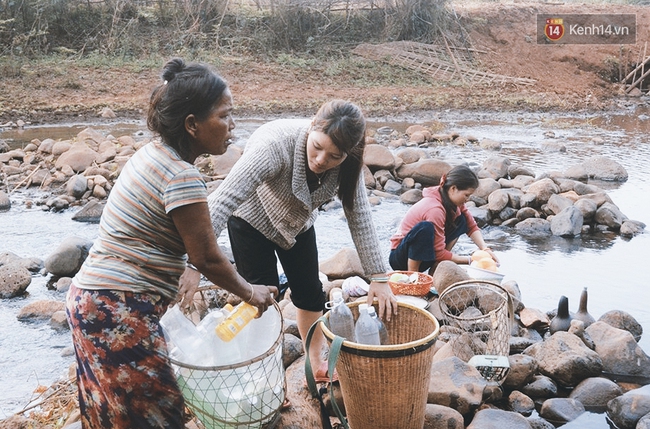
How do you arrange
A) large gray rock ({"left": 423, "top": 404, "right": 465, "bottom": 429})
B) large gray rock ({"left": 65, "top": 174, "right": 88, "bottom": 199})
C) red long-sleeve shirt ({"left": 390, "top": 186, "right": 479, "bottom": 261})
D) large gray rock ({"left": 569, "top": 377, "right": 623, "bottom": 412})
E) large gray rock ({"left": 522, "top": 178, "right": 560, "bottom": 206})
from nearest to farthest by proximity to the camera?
large gray rock ({"left": 423, "top": 404, "right": 465, "bottom": 429}), large gray rock ({"left": 569, "top": 377, "right": 623, "bottom": 412}), red long-sleeve shirt ({"left": 390, "top": 186, "right": 479, "bottom": 261}), large gray rock ({"left": 522, "top": 178, "right": 560, "bottom": 206}), large gray rock ({"left": 65, "top": 174, "right": 88, "bottom": 199})

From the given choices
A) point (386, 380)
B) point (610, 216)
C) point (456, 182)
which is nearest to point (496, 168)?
point (610, 216)

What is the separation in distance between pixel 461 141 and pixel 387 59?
7.99 meters

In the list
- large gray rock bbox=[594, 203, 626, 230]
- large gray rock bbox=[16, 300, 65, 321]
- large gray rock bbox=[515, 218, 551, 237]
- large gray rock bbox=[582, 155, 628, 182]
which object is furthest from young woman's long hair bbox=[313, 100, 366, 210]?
large gray rock bbox=[582, 155, 628, 182]

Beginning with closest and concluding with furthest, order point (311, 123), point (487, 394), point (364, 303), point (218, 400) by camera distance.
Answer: point (218, 400) → point (311, 123) → point (364, 303) → point (487, 394)

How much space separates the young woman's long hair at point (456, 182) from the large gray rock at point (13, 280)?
3.48 m

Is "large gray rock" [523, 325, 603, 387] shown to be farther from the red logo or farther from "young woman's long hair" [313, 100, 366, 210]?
the red logo

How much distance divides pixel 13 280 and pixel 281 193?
3.52 m

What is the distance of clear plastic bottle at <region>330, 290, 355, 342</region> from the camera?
2766 millimetres

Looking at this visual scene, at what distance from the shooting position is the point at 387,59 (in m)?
18.9

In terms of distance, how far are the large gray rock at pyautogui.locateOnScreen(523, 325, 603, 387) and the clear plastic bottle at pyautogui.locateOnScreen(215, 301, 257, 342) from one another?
192 cm

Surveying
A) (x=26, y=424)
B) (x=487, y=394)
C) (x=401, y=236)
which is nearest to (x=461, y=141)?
(x=401, y=236)

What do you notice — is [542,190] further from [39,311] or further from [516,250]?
[39,311]

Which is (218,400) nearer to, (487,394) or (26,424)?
(26,424)

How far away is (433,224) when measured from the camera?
15.4 feet
